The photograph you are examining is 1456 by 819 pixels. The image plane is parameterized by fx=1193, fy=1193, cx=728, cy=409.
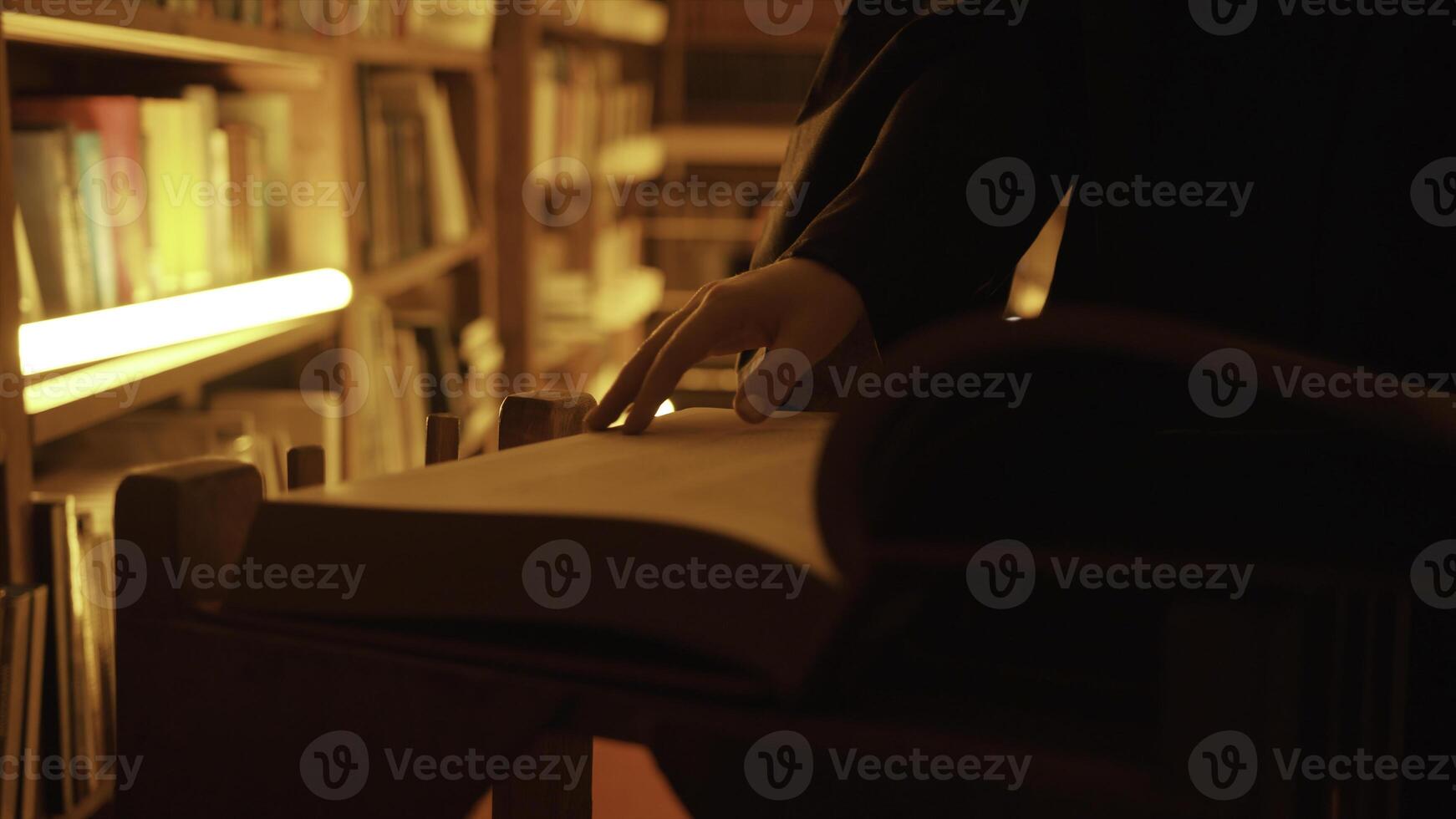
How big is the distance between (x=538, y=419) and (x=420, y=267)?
4.79ft

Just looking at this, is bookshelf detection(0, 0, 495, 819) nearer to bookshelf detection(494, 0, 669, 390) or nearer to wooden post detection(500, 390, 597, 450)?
bookshelf detection(494, 0, 669, 390)

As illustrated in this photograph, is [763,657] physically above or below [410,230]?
above

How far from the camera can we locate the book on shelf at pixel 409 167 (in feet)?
6.03

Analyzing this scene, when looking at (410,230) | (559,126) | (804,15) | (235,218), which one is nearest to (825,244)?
(235,218)

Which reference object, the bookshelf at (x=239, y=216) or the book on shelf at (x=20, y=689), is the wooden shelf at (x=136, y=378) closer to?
the bookshelf at (x=239, y=216)

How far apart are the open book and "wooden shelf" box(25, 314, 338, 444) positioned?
529mm

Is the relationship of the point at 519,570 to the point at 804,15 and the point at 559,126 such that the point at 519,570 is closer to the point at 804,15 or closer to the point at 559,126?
the point at 559,126

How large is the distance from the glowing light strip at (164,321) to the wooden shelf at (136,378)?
0.03 metres

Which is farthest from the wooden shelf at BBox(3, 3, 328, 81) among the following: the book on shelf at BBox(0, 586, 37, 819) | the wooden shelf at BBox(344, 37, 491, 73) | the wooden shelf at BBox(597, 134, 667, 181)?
the wooden shelf at BBox(597, 134, 667, 181)

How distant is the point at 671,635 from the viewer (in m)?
0.37

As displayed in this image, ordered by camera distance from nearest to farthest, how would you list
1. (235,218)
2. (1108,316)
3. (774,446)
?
(1108,316) → (774,446) → (235,218)

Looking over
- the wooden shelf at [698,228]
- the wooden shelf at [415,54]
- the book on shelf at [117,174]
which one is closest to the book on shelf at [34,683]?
the book on shelf at [117,174]

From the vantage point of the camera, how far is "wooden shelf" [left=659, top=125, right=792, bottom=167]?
4.46 meters

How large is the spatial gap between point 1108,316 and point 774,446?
211 millimetres
